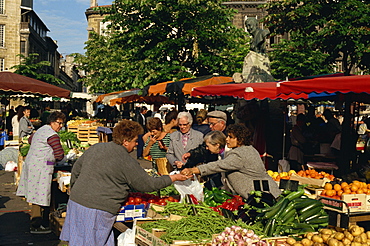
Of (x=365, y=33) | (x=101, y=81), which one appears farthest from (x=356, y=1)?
(x=101, y=81)

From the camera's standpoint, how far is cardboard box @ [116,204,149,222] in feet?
16.0

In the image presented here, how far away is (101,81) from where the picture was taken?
33938 mm

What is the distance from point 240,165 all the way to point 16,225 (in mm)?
4553

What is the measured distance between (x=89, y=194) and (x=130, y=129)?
0.72 metres

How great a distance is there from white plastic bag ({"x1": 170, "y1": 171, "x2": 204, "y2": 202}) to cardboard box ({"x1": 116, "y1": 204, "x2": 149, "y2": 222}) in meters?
0.73

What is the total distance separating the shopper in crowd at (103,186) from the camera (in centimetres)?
437

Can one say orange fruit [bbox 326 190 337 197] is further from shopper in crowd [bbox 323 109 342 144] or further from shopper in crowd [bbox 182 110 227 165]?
shopper in crowd [bbox 323 109 342 144]

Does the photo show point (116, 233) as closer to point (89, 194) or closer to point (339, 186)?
point (89, 194)

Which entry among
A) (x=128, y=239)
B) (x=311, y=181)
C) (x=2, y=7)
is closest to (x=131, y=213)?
(x=128, y=239)

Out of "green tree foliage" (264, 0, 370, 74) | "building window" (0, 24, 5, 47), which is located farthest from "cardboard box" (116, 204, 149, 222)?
"building window" (0, 24, 5, 47)

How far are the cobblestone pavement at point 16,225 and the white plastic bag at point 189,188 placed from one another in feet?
6.97

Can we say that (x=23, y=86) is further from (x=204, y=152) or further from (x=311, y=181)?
(x=311, y=181)

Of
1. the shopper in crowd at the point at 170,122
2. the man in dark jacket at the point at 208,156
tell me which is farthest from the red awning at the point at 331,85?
the shopper in crowd at the point at 170,122

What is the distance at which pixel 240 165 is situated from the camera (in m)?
5.38
